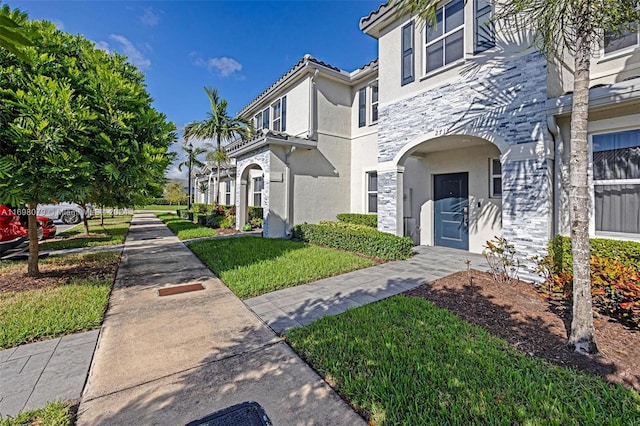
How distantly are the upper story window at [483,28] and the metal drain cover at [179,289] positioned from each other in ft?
27.8

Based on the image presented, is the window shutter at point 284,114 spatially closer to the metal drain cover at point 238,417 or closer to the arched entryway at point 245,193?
the arched entryway at point 245,193

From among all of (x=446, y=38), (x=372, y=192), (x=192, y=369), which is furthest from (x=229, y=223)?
(x=192, y=369)

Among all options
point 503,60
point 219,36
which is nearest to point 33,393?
point 503,60

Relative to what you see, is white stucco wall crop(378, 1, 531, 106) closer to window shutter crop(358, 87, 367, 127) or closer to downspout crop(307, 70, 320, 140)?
window shutter crop(358, 87, 367, 127)

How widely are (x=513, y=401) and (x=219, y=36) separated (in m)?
14.2

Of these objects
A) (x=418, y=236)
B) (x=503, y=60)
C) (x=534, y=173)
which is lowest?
(x=418, y=236)

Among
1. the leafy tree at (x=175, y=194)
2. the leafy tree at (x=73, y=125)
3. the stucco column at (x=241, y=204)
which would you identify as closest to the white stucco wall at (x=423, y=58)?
the leafy tree at (x=73, y=125)

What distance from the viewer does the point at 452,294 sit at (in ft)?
17.1

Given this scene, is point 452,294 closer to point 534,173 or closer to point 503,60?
point 534,173

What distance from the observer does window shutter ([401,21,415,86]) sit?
813cm

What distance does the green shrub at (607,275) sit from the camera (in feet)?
12.7

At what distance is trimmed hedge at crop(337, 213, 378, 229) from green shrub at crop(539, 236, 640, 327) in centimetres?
611

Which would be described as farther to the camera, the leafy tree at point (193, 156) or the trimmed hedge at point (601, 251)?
the leafy tree at point (193, 156)

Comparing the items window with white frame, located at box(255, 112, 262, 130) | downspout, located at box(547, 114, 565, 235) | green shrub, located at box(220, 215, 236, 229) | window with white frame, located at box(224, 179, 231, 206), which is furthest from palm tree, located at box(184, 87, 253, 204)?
downspout, located at box(547, 114, 565, 235)
